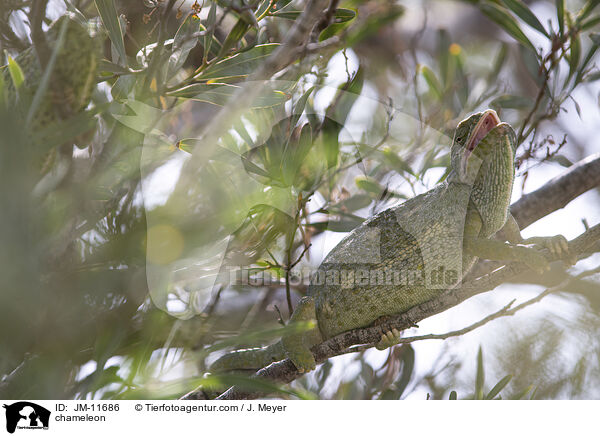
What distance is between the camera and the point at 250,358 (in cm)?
104

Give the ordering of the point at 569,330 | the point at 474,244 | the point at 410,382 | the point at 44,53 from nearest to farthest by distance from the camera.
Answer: the point at 44,53, the point at 474,244, the point at 410,382, the point at 569,330

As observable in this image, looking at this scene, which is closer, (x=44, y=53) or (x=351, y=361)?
(x=44, y=53)

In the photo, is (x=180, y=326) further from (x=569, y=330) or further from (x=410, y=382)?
(x=569, y=330)

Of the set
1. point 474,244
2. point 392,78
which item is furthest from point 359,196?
point 392,78

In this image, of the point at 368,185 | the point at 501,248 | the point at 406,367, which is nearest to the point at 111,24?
the point at 368,185

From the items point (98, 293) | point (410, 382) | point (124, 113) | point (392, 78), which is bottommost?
point (410, 382)

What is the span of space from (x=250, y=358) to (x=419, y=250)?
0.40 m

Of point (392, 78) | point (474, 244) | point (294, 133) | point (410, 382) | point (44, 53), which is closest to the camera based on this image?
point (44, 53)

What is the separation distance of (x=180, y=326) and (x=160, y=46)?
1.48 feet

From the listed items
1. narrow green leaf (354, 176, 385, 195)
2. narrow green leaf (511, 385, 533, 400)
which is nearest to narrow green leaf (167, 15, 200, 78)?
narrow green leaf (354, 176, 385, 195)

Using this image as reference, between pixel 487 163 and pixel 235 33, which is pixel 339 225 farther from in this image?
pixel 235 33

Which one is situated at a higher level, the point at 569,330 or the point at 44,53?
the point at 44,53

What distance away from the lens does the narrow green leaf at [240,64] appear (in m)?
0.80

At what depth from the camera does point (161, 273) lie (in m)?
0.70
